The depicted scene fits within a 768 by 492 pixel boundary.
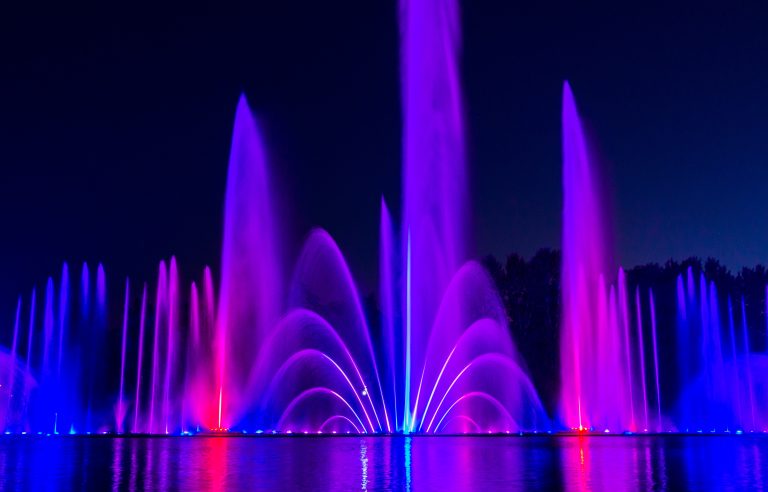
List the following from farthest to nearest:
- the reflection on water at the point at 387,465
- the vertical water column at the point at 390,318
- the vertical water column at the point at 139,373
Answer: the vertical water column at the point at 139,373
the vertical water column at the point at 390,318
the reflection on water at the point at 387,465

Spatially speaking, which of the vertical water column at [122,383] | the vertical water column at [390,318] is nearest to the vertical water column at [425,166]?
the vertical water column at [390,318]

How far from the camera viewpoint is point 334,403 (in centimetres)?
3791

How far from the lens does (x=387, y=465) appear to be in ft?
53.4

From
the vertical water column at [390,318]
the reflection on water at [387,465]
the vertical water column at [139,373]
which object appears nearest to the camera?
the reflection on water at [387,465]

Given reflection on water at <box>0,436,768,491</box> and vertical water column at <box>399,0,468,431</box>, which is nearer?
reflection on water at <box>0,436,768,491</box>

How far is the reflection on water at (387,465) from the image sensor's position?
13.4 meters

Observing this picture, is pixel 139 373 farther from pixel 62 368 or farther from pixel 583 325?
pixel 583 325

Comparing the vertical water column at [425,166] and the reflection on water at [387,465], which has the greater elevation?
the vertical water column at [425,166]

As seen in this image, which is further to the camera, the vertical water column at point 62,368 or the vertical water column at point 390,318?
the vertical water column at point 62,368

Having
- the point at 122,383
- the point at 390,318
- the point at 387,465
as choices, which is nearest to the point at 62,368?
the point at 122,383

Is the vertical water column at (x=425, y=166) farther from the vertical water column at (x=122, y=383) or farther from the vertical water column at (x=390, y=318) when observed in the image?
the vertical water column at (x=122, y=383)

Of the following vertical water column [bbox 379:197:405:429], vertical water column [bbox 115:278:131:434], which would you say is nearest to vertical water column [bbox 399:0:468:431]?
vertical water column [bbox 379:197:405:429]

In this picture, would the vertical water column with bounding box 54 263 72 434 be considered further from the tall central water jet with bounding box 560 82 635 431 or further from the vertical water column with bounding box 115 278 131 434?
the tall central water jet with bounding box 560 82 635 431

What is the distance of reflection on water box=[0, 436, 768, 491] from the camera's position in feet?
43.8
